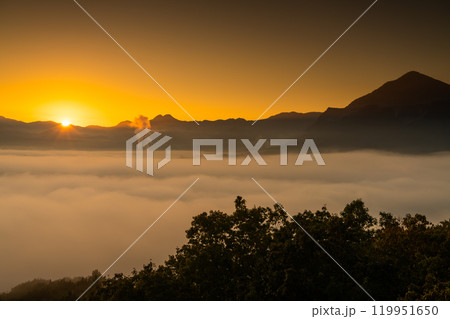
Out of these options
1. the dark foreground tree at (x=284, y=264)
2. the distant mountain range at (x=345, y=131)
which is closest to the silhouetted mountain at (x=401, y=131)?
the distant mountain range at (x=345, y=131)

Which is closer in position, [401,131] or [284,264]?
[284,264]

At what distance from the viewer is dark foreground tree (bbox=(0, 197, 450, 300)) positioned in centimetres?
1512

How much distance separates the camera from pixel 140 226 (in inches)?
5960

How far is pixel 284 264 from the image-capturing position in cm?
1520

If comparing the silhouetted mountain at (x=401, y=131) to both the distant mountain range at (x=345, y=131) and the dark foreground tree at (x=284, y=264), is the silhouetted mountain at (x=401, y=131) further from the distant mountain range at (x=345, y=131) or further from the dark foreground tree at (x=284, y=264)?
the dark foreground tree at (x=284, y=264)

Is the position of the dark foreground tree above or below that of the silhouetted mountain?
below

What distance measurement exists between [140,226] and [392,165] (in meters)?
85.7

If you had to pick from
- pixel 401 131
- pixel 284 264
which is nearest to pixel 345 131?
pixel 401 131

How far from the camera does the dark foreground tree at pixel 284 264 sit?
595 inches

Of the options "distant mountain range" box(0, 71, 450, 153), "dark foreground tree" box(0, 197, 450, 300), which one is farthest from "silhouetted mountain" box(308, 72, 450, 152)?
"dark foreground tree" box(0, 197, 450, 300)

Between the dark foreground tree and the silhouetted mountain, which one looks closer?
the dark foreground tree

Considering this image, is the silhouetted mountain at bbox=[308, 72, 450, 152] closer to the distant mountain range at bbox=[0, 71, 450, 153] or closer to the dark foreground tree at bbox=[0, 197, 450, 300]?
the distant mountain range at bbox=[0, 71, 450, 153]

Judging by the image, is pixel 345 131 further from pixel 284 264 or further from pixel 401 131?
pixel 284 264
